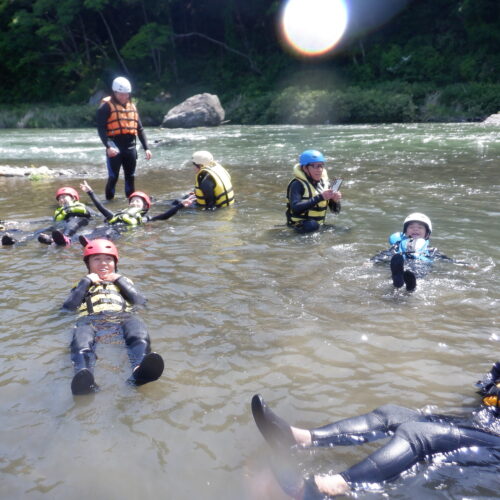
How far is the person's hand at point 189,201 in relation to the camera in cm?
986

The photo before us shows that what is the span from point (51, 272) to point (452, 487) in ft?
17.2

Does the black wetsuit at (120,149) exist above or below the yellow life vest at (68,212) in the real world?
above

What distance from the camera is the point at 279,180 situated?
1302cm

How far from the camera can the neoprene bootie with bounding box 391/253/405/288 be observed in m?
5.48

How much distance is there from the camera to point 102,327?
4.86 m

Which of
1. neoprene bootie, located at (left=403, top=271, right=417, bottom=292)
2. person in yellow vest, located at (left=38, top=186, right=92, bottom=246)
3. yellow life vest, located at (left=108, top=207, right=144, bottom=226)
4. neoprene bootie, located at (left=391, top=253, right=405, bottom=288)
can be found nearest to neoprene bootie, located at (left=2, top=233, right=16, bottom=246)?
person in yellow vest, located at (left=38, top=186, right=92, bottom=246)

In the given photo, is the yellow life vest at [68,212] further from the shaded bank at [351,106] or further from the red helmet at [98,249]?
the shaded bank at [351,106]

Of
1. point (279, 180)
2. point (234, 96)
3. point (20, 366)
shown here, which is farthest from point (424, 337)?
point (234, 96)

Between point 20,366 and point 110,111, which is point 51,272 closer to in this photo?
point 20,366

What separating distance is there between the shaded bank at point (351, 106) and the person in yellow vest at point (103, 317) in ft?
87.2

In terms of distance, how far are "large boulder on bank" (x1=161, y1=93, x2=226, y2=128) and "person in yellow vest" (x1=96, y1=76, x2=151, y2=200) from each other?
Result: 68.1ft

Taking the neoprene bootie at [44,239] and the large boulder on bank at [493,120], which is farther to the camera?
the large boulder on bank at [493,120]

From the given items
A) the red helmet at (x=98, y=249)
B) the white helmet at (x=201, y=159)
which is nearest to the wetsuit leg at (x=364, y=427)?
the red helmet at (x=98, y=249)

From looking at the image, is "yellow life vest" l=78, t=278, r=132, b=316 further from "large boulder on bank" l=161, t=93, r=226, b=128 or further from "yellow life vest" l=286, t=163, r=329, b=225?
"large boulder on bank" l=161, t=93, r=226, b=128
